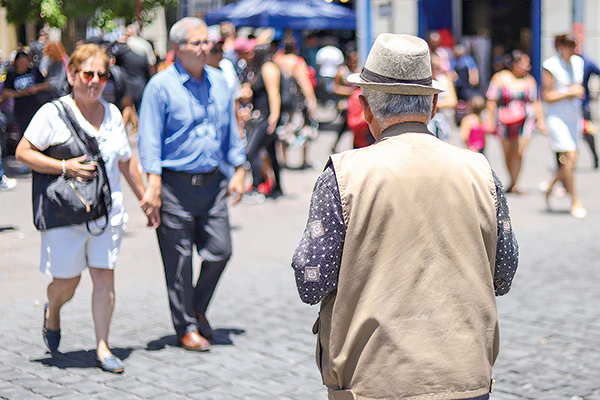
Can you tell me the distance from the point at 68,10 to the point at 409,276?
34.5 feet

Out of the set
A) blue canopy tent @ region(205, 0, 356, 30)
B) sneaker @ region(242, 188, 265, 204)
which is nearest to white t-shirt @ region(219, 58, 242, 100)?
sneaker @ region(242, 188, 265, 204)

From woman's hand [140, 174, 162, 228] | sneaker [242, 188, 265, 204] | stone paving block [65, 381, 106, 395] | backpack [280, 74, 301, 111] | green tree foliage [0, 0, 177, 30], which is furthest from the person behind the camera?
green tree foliage [0, 0, 177, 30]

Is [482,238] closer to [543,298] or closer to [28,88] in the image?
[543,298]

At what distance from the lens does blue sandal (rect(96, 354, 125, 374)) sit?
4625 mm

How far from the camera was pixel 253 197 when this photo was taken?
34.6ft

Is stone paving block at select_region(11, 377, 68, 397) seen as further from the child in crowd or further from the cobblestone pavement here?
the child in crowd

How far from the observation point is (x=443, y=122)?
1032 cm

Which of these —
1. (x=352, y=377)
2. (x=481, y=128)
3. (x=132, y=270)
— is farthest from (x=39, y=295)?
(x=481, y=128)

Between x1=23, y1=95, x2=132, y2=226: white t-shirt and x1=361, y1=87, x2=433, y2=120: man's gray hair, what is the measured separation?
2.49 meters

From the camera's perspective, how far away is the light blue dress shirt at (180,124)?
16.2 feet

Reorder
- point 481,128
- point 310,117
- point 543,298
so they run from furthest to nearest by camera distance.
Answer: point 310,117 < point 481,128 < point 543,298

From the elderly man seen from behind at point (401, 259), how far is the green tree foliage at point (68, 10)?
984cm

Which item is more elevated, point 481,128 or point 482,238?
point 482,238

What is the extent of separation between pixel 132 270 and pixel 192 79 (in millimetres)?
2536
